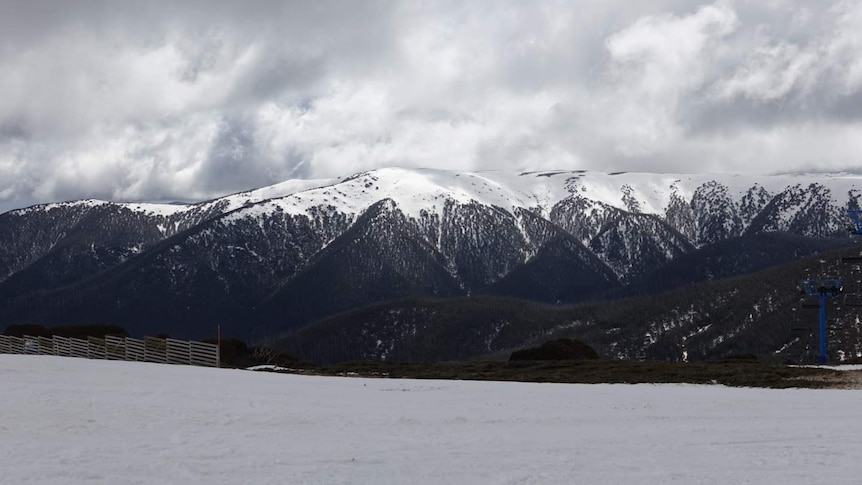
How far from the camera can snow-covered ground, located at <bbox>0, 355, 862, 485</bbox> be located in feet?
56.2

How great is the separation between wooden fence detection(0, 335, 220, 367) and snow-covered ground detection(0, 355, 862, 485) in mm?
19515

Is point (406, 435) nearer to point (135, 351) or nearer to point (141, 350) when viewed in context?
point (141, 350)

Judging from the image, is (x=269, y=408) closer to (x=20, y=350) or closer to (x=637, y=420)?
(x=637, y=420)

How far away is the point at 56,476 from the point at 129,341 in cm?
4697

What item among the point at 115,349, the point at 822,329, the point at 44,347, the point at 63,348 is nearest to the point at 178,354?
the point at 115,349

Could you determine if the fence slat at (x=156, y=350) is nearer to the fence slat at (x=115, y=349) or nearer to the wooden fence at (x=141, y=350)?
the wooden fence at (x=141, y=350)

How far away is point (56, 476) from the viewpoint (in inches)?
642

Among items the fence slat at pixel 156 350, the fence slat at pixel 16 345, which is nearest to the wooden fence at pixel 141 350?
the fence slat at pixel 156 350

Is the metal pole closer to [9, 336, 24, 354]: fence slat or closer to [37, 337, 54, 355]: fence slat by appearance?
[37, 337, 54, 355]: fence slat

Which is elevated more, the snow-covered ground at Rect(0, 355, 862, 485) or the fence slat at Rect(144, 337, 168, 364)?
the fence slat at Rect(144, 337, 168, 364)

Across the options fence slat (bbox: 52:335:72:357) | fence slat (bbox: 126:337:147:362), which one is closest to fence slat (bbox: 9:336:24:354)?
fence slat (bbox: 52:335:72:357)

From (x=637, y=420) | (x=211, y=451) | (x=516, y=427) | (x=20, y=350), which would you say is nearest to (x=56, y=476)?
(x=211, y=451)

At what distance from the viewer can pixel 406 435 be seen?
2275 centimetres

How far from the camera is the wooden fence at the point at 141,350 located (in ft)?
187
